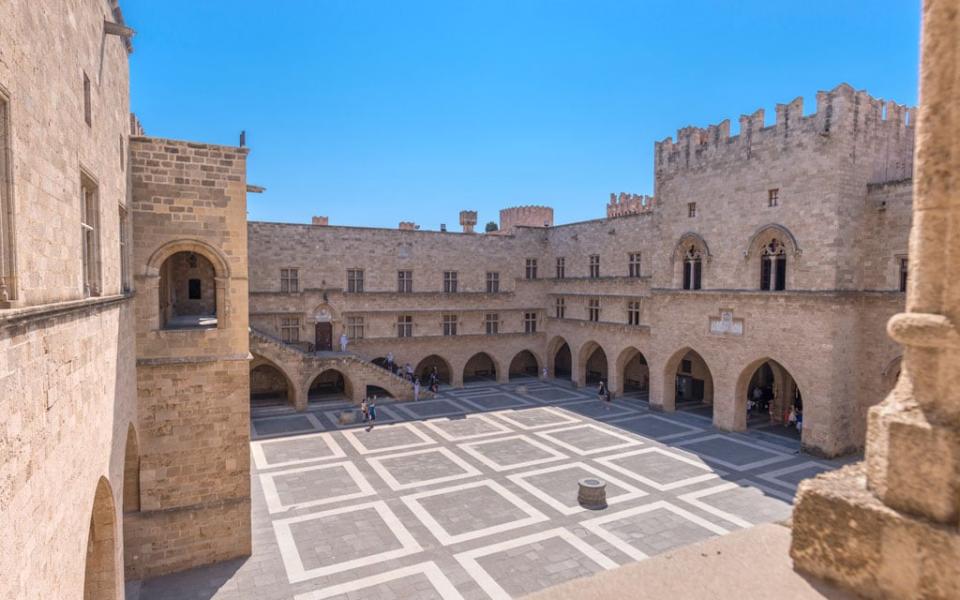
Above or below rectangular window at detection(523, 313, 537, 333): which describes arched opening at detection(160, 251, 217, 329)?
above

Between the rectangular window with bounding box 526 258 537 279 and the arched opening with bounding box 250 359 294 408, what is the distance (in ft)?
53.1

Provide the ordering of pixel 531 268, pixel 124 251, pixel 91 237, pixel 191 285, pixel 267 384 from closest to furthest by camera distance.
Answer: pixel 91 237 < pixel 124 251 < pixel 191 285 < pixel 267 384 < pixel 531 268

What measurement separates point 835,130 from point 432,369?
25.1 meters

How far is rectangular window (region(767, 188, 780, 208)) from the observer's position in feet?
67.9

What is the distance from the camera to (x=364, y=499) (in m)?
15.3

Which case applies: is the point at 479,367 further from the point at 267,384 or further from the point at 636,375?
the point at 267,384

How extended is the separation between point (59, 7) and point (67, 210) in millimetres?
2059

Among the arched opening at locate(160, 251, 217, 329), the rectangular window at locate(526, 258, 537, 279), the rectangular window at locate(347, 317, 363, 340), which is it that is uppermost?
the rectangular window at locate(526, 258, 537, 279)

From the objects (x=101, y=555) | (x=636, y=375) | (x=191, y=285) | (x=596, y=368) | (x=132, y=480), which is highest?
(x=191, y=285)

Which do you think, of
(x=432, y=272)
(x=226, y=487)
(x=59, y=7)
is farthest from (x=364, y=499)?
(x=432, y=272)

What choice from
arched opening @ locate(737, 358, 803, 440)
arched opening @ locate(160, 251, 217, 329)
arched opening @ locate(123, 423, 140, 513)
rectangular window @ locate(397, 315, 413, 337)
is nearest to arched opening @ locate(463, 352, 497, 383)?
rectangular window @ locate(397, 315, 413, 337)

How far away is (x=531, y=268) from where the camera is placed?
35000mm

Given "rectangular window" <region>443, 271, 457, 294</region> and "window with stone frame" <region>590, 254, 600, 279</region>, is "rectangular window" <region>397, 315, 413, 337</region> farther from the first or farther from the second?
"window with stone frame" <region>590, 254, 600, 279</region>

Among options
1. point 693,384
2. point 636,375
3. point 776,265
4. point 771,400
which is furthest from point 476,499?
point 636,375
